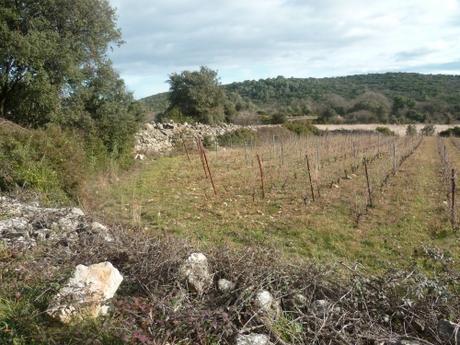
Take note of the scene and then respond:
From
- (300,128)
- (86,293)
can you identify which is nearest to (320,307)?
(86,293)

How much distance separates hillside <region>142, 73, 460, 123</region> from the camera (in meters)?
60.0

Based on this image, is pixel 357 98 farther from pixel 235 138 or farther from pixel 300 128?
pixel 235 138

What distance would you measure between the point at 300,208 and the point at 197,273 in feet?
20.6

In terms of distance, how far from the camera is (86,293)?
2.89 meters

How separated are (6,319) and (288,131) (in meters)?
29.9

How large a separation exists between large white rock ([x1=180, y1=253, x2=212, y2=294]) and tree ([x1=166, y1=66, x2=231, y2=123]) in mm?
26938

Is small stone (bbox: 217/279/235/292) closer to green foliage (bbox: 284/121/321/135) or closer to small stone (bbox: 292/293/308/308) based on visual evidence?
small stone (bbox: 292/293/308/308)

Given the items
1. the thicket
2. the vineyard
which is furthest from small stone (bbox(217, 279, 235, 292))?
the thicket

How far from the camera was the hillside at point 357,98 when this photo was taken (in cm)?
6000

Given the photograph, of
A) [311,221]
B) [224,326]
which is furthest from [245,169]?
[224,326]

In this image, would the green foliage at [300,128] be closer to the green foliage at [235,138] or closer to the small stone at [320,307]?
the green foliage at [235,138]

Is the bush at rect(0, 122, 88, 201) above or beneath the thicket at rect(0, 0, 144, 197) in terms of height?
beneath

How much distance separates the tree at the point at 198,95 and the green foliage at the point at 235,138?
9.72ft

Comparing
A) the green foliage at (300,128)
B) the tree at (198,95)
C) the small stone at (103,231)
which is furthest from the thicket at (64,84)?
the green foliage at (300,128)
